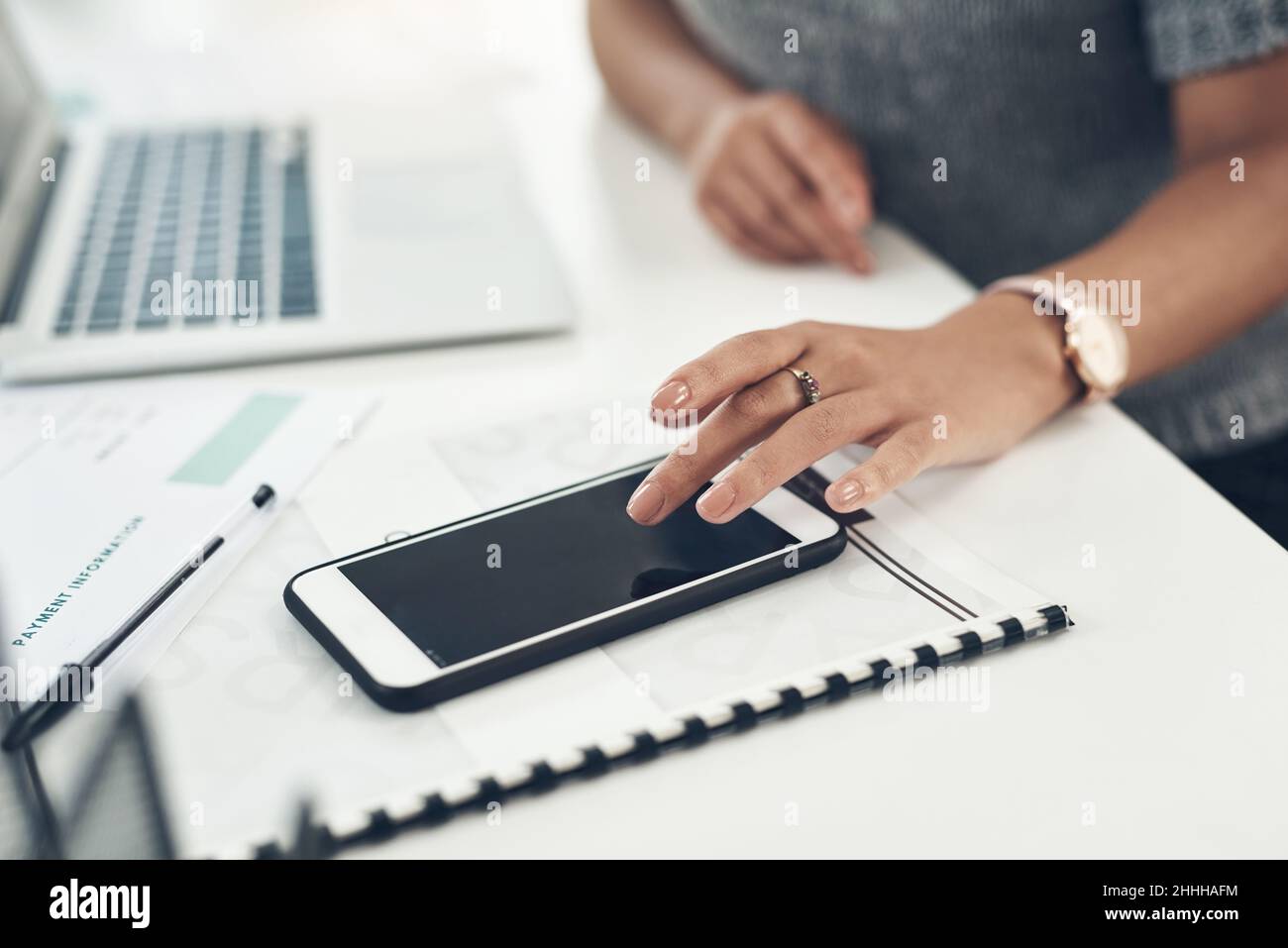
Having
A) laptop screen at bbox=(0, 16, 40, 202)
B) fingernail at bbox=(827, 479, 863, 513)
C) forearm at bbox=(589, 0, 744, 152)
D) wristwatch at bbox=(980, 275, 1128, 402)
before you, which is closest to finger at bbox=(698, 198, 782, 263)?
forearm at bbox=(589, 0, 744, 152)

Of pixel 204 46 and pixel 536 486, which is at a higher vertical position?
pixel 204 46

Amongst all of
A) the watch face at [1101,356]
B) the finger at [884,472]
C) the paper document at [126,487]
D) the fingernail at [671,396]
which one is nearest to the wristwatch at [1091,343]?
the watch face at [1101,356]

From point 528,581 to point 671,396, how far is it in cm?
10

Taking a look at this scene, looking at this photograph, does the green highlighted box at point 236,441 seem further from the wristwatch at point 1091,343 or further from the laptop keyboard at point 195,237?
the wristwatch at point 1091,343

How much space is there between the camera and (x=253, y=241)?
0.74 meters

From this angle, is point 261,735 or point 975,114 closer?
point 261,735

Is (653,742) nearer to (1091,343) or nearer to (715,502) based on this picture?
(715,502)

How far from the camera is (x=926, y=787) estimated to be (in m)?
0.38

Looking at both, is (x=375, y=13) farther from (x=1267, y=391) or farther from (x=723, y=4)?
(x=1267, y=391)

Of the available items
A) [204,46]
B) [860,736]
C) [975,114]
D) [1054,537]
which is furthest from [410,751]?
Answer: [204,46]

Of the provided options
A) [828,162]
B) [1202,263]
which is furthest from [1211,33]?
[828,162]

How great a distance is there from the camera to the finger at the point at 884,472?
479 mm

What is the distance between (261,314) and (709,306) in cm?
27

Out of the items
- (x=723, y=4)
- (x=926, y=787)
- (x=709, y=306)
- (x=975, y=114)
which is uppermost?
(x=723, y=4)
